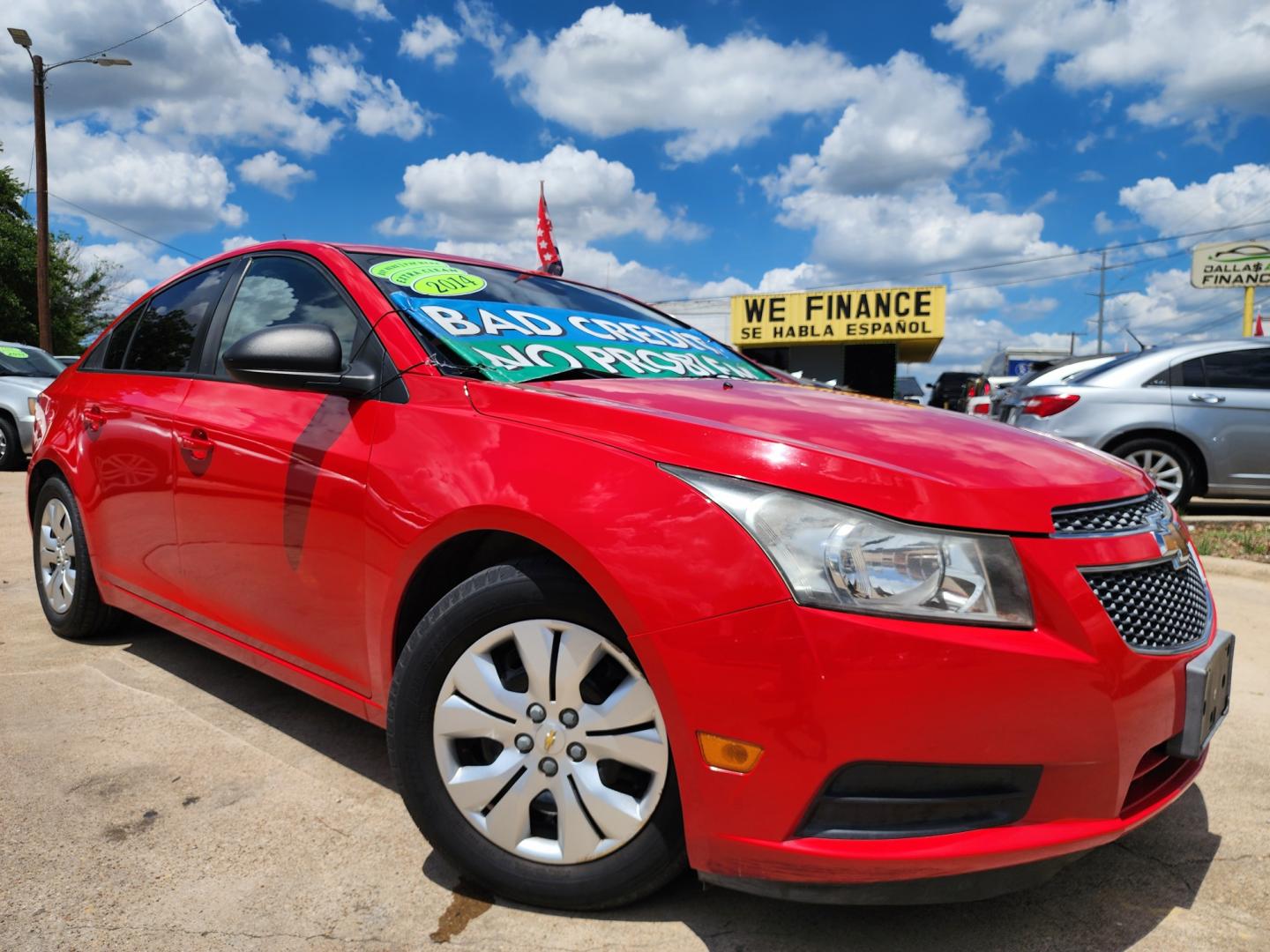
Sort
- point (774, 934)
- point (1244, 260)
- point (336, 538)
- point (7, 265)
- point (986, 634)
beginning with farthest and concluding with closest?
point (7, 265)
point (1244, 260)
point (336, 538)
point (774, 934)
point (986, 634)

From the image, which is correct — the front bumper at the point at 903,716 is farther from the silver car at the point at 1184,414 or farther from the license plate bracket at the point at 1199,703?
the silver car at the point at 1184,414

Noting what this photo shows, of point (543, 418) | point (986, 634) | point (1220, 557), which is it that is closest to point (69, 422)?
point (543, 418)

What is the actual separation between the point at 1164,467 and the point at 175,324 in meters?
7.01

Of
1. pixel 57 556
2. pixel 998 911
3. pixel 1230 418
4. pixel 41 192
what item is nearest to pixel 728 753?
pixel 998 911

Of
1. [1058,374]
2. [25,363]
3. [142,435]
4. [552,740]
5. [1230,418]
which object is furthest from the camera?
[25,363]

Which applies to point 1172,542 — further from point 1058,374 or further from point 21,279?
point 21,279

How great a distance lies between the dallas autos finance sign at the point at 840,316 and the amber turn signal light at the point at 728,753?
25535 mm

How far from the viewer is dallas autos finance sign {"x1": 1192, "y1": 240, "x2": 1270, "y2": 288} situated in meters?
21.0

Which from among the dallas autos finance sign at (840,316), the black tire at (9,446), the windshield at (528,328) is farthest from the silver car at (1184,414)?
the dallas autos finance sign at (840,316)

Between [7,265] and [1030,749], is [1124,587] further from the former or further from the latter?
[7,265]

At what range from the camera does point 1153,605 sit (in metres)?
1.80

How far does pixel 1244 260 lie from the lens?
21375mm

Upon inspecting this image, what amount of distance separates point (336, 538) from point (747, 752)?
120cm

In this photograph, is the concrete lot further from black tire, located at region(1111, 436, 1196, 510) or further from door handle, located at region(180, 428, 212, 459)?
black tire, located at region(1111, 436, 1196, 510)
